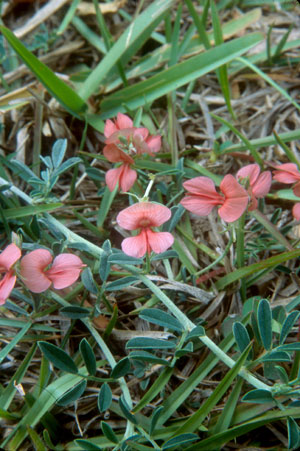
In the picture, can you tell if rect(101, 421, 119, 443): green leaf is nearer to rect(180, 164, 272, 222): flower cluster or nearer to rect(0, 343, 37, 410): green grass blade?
rect(0, 343, 37, 410): green grass blade

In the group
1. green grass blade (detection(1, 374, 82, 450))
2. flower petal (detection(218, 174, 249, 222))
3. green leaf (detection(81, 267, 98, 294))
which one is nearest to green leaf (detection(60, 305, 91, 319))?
green leaf (detection(81, 267, 98, 294))

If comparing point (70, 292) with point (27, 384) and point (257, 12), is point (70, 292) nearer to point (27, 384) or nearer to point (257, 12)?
point (27, 384)

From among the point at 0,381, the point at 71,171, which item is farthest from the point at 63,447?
the point at 71,171

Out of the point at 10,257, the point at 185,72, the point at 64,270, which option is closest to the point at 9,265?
the point at 10,257

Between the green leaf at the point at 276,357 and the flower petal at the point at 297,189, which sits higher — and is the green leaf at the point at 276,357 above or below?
below

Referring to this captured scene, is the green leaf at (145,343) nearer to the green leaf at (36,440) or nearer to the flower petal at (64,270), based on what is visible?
the flower petal at (64,270)

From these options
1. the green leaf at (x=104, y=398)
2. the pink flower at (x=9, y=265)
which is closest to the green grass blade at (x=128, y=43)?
the pink flower at (x=9, y=265)
